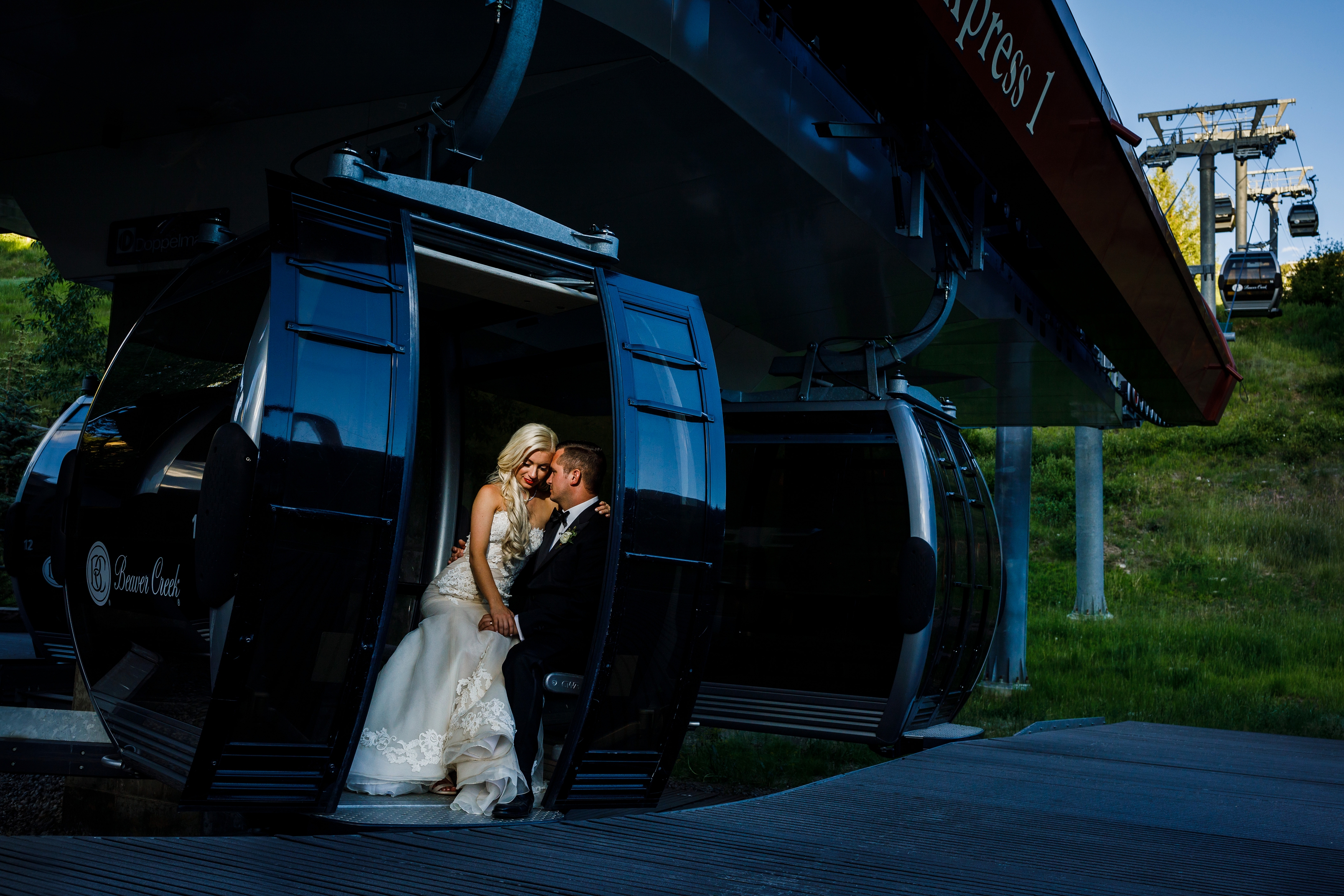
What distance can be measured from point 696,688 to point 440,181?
2.09m

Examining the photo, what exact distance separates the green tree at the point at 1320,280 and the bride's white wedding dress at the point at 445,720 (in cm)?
4020

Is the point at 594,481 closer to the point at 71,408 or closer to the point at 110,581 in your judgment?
the point at 110,581

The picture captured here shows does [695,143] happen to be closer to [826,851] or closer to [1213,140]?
[826,851]

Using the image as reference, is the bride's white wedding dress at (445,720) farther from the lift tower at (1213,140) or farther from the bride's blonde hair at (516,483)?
the lift tower at (1213,140)

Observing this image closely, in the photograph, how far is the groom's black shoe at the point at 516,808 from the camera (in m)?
4.02

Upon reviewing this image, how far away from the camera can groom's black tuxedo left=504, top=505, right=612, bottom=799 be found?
4.38 m

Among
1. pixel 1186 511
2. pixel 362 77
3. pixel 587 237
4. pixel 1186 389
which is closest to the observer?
pixel 587 237

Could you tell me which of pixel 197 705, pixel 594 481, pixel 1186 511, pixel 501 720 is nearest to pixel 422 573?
pixel 594 481

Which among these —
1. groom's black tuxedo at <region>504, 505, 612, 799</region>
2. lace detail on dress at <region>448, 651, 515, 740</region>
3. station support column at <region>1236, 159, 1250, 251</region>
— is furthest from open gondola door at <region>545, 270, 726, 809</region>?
station support column at <region>1236, 159, 1250, 251</region>

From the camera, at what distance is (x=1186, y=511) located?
26062 mm

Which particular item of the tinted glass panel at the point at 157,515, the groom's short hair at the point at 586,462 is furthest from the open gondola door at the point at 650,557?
the tinted glass panel at the point at 157,515

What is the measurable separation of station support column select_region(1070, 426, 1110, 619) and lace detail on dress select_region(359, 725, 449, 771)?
16.3 meters

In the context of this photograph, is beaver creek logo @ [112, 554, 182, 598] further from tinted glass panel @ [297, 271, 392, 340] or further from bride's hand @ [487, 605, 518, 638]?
bride's hand @ [487, 605, 518, 638]

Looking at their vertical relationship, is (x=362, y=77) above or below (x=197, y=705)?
above
